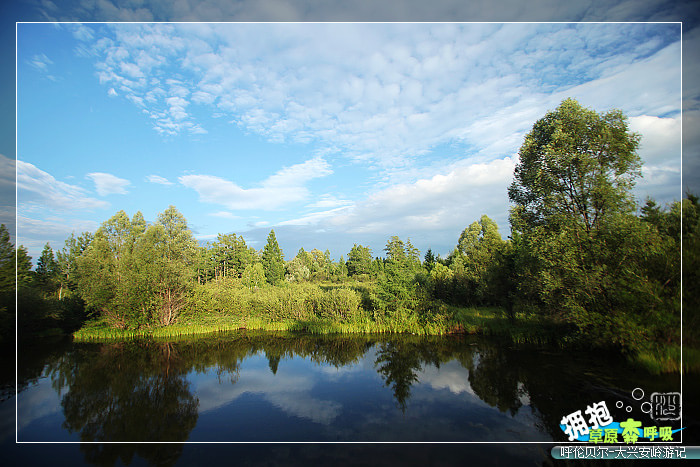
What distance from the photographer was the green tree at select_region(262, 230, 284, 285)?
58.0 metres

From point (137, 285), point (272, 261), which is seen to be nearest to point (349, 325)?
point (137, 285)

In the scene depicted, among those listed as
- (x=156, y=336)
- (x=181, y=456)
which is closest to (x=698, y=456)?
(x=181, y=456)

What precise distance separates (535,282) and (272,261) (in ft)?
166

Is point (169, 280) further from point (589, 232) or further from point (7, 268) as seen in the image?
point (589, 232)

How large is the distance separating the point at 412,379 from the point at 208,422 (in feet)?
26.7

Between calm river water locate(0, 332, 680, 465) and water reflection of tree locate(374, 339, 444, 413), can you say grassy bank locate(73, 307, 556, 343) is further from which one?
calm river water locate(0, 332, 680, 465)

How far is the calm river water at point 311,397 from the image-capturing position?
8.38 m

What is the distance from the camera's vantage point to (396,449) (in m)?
7.73

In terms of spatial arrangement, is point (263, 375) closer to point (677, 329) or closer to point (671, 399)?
point (671, 399)

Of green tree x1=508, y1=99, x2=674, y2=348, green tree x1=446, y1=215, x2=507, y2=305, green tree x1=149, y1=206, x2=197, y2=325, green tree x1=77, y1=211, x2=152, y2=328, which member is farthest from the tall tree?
green tree x1=77, y1=211, x2=152, y2=328

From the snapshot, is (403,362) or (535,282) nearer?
(403,362)

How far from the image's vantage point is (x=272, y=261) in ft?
195

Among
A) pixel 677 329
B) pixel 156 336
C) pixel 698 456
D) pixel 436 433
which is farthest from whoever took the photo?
pixel 156 336

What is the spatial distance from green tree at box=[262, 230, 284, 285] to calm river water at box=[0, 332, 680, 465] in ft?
131
